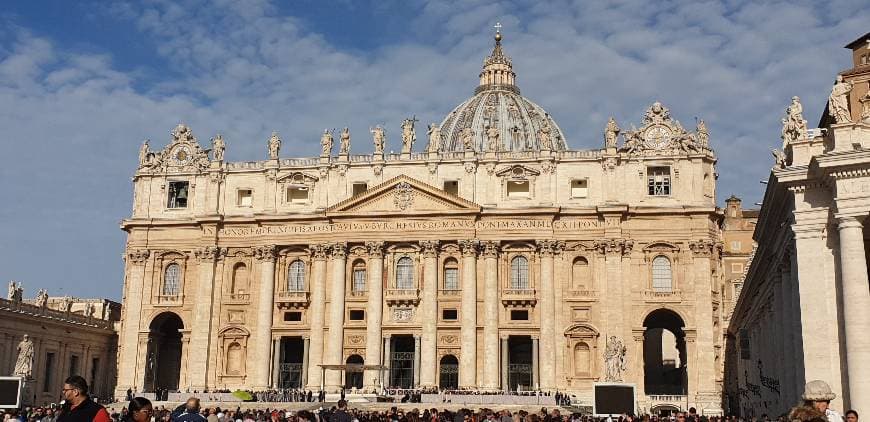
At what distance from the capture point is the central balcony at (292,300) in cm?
6116

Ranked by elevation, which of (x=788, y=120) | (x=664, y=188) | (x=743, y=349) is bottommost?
(x=743, y=349)

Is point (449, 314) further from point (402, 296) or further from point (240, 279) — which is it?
point (240, 279)

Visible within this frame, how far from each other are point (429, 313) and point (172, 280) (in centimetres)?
1862

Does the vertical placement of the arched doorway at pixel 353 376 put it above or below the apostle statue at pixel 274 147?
below

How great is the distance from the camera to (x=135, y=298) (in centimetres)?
6356

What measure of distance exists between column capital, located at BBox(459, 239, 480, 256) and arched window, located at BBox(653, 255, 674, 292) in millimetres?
11159

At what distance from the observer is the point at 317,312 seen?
60531 mm

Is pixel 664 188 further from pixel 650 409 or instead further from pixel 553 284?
pixel 650 409

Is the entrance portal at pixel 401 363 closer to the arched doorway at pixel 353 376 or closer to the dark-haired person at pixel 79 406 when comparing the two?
the arched doorway at pixel 353 376

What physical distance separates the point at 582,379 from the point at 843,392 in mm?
33930

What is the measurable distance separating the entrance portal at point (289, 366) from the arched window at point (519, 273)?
48.5ft

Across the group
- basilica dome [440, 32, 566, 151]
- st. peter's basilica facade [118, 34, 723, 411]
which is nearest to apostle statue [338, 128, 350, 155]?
st. peter's basilica facade [118, 34, 723, 411]

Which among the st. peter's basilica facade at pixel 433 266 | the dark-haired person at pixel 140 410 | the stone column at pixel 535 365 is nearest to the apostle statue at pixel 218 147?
the st. peter's basilica facade at pixel 433 266

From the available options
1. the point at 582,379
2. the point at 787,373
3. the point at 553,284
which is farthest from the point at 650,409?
the point at 787,373
